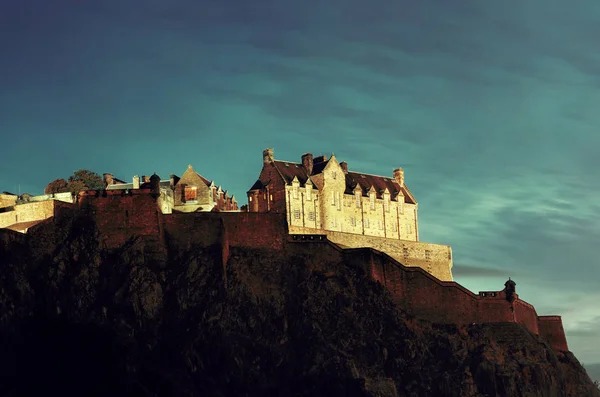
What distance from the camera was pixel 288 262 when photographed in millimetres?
107000

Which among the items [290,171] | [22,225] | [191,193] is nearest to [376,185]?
[290,171]

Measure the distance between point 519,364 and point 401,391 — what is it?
10869 millimetres

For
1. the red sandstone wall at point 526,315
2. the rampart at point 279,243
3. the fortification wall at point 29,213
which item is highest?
the fortification wall at point 29,213

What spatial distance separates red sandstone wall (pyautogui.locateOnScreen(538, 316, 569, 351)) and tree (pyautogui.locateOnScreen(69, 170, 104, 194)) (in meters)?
39.0

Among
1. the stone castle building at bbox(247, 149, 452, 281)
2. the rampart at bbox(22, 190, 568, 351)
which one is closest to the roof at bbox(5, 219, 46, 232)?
the rampart at bbox(22, 190, 568, 351)

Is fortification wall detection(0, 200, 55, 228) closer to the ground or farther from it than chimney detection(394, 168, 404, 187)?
closer to the ground

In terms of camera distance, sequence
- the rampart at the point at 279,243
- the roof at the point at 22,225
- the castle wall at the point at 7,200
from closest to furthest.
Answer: the roof at the point at 22,225 → the rampart at the point at 279,243 → the castle wall at the point at 7,200

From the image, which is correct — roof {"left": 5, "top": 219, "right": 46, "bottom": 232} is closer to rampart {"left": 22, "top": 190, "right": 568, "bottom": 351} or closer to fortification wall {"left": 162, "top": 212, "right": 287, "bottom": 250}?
rampart {"left": 22, "top": 190, "right": 568, "bottom": 351}

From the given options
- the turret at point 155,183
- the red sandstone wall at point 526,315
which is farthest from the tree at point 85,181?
the red sandstone wall at point 526,315

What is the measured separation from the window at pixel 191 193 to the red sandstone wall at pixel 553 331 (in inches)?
1207

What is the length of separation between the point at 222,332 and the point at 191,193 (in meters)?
23.1

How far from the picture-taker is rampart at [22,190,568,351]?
106 meters

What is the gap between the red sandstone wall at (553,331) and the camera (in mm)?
116812

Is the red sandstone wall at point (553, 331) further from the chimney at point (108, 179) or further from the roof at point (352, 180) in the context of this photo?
the chimney at point (108, 179)
